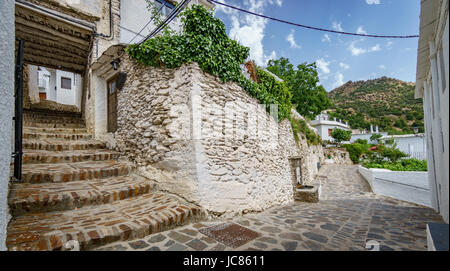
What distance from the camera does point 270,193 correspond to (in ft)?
16.7

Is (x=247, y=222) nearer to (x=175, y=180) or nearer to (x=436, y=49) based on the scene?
(x=175, y=180)

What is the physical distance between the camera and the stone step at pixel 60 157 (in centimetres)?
370

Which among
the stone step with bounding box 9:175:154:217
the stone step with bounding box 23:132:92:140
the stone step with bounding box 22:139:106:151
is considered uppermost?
the stone step with bounding box 23:132:92:140

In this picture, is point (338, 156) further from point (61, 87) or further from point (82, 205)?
point (61, 87)

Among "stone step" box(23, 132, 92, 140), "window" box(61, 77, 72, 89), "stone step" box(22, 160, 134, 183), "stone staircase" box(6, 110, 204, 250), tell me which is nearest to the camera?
"stone staircase" box(6, 110, 204, 250)

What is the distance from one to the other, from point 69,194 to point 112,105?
3.66m

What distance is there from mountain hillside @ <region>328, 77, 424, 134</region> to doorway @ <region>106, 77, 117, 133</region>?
4094 cm

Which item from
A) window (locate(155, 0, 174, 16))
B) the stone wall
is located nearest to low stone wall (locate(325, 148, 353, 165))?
the stone wall

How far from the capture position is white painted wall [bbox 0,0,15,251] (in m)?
1.41

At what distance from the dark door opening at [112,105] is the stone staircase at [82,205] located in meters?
1.37

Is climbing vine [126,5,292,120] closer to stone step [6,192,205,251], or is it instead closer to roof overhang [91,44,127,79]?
roof overhang [91,44,127,79]

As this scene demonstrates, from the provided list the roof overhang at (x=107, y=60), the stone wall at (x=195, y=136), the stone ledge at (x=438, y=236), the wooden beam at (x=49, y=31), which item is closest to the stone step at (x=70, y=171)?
the stone wall at (x=195, y=136)

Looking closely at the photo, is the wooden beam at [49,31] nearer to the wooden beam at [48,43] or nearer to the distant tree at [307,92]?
the wooden beam at [48,43]
